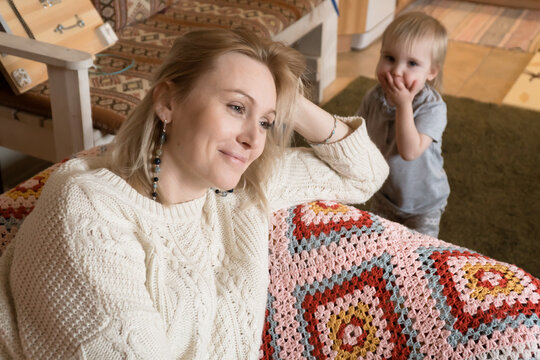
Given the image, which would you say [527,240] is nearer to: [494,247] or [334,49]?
[494,247]

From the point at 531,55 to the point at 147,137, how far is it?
3611 millimetres

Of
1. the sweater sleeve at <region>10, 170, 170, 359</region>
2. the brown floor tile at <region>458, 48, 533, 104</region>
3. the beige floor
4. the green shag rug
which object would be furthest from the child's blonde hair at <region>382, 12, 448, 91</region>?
the brown floor tile at <region>458, 48, 533, 104</region>

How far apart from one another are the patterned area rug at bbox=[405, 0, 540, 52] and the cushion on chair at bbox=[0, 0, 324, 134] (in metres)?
1.93

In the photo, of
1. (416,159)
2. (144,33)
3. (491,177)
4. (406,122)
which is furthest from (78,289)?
(491,177)

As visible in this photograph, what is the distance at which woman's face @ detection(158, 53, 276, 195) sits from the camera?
1.16 m

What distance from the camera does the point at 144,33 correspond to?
263cm

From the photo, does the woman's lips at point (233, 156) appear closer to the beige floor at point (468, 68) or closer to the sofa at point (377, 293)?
the sofa at point (377, 293)

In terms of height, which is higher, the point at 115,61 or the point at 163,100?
the point at 163,100

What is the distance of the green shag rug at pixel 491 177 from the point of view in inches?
94.5

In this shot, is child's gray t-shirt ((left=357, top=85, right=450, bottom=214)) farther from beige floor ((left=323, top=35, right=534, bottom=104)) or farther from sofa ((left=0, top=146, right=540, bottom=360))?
beige floor ((left=323, top=35, right=534, bottom=104))

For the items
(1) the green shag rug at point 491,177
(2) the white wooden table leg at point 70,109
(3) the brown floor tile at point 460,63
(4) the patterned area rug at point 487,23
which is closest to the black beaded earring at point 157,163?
(2) the white wooden table leg at point 70,109

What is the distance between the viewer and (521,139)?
3078 millimetres

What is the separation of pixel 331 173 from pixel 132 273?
0.64 m

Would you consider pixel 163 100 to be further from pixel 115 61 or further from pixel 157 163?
pixel 115 61
